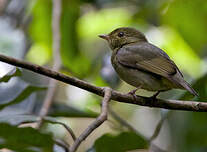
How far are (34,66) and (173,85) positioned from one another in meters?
1.70

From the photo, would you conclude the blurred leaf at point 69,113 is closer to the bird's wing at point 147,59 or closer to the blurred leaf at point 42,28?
the bird's wing at point 147,59

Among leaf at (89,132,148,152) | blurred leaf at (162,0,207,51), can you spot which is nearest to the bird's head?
blurred leaf at (162,0,207,51)

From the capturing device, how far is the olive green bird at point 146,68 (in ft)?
12.4

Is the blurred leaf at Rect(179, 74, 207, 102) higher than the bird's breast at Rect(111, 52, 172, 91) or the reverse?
higher

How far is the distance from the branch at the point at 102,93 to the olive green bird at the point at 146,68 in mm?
306

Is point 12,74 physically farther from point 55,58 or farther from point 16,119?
point 55,58

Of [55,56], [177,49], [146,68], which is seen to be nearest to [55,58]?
[55,56]

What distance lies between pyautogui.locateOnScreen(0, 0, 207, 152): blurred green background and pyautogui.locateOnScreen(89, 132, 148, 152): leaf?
2.47ft

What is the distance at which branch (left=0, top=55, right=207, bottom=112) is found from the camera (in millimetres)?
2369

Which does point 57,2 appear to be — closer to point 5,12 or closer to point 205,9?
point 5,12

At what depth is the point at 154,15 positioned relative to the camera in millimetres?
5539

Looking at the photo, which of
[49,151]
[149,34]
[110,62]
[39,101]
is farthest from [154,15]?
[49,151]

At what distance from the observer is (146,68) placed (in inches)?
156

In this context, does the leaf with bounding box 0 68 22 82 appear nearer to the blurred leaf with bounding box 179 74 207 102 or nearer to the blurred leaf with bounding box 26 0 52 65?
the blurred leaf with bounding box 179 74 207 102
